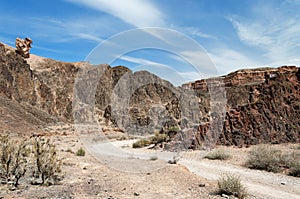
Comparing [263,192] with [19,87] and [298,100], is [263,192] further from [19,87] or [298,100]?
[19,87]

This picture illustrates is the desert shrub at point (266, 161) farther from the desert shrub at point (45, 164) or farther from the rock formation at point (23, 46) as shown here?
the rock formation at point (23, 46)

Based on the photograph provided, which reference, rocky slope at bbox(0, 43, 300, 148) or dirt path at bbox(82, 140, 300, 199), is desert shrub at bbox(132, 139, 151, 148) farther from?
dirt path at bbox(82, 140, 300, 199)

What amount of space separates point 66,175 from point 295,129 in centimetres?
1185

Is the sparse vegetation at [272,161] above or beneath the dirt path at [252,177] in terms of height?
above

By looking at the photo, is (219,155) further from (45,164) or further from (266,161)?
(45,164)

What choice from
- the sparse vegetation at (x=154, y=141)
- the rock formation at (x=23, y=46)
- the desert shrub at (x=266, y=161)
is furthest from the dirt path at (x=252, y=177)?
the rock formation at (x=23, y=46)

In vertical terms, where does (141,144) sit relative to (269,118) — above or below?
below

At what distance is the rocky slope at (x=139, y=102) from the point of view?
603 inches

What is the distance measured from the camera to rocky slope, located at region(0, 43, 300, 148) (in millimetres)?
15328

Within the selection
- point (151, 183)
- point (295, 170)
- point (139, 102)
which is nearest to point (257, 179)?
point (295, 170)

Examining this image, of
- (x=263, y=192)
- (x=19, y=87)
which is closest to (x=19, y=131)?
(x=19, y=87)

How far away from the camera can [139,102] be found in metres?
55.6

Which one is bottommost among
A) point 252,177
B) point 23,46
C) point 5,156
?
point 252,177

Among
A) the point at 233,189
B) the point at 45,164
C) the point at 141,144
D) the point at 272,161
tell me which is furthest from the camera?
the point at 141,144
